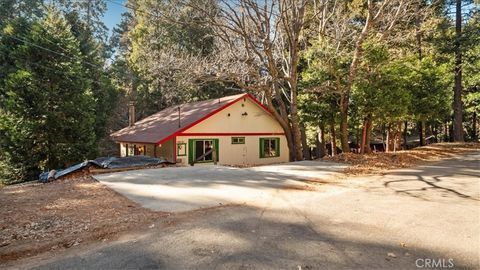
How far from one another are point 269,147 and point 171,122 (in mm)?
6801

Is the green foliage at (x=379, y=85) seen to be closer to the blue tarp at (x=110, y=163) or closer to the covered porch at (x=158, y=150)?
the covered porch at (x=158, y=150)

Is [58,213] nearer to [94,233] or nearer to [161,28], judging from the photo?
[94,233]

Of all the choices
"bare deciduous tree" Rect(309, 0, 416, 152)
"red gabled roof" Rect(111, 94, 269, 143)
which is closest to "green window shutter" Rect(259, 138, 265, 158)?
"red gabled roof" Rect(111, 94, 269, 143)

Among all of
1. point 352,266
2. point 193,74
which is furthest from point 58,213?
point 193,74

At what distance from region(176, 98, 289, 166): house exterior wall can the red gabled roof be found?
380 millimetres

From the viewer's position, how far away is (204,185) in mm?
8742

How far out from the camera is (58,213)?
6020 millimetres

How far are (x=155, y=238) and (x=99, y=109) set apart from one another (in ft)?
79.4

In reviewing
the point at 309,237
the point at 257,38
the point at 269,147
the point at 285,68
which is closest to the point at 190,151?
the point at 269,147

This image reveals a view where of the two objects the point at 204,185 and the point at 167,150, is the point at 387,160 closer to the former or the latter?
the point at 204,185

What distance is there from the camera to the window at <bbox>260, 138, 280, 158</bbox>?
799 inches

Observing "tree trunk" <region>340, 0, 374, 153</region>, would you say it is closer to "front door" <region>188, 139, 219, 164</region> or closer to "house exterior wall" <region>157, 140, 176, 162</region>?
"front door" <region>188, 139, 219, 164</region>

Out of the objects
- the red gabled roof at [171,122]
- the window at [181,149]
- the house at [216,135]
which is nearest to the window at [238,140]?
the house at [216,135]

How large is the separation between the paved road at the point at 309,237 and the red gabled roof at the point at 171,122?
10.7 meters
